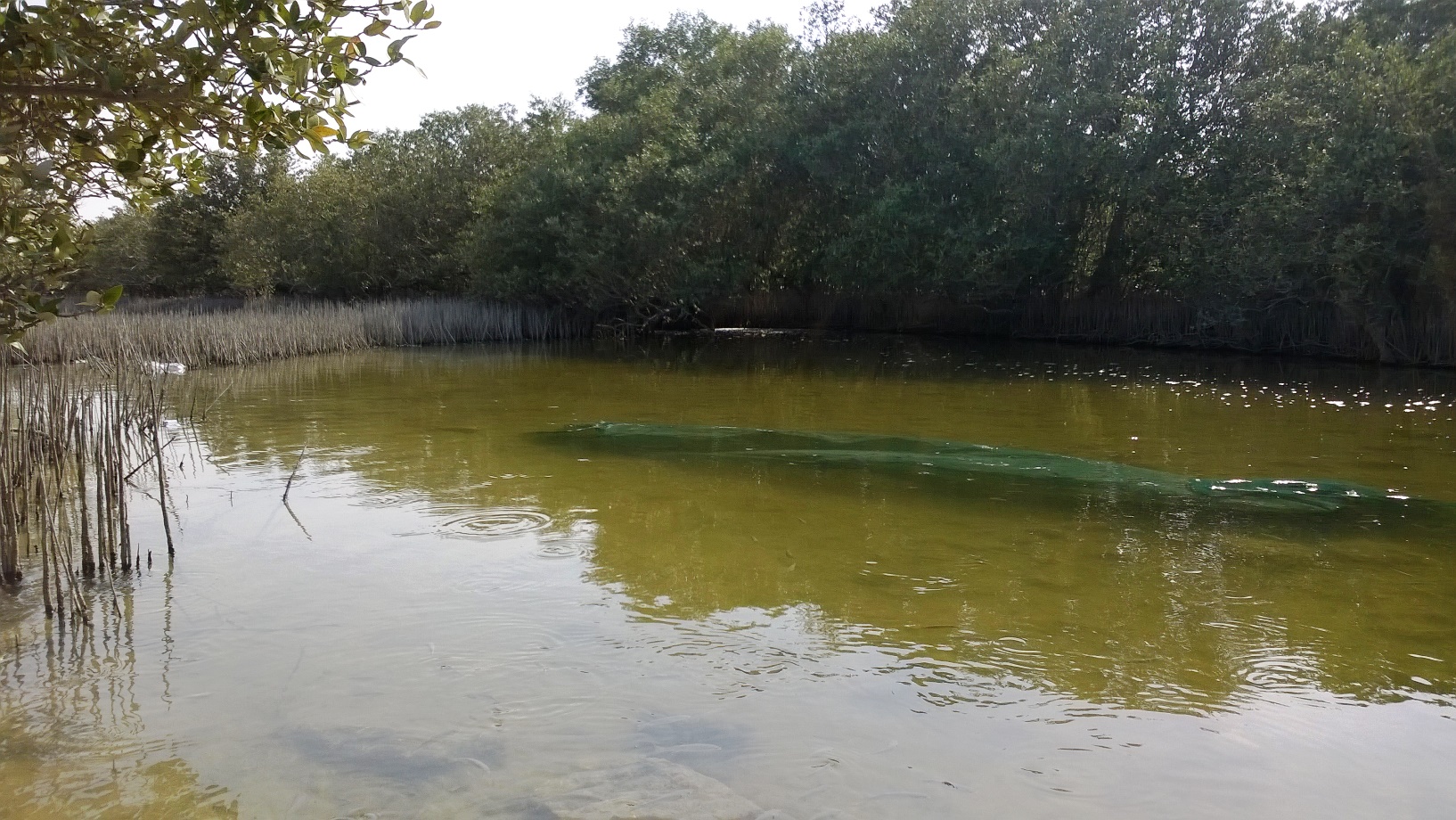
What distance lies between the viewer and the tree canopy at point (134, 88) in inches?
124

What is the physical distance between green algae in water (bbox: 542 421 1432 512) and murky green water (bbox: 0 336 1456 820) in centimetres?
24

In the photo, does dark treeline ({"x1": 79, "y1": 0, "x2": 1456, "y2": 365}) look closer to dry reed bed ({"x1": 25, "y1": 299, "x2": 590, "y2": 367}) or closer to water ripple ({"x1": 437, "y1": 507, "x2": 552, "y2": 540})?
dry reed bed ({"x1": 25, "y1": 299, "x2": 590, "y2": 367})

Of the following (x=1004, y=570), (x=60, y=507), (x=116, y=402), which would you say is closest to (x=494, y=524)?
(x=116, y=402)

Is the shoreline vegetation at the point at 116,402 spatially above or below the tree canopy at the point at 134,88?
below

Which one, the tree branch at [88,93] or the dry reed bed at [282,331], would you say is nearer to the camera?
the tree branch at [88,93]

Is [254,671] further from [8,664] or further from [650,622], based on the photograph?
→ [650,622]

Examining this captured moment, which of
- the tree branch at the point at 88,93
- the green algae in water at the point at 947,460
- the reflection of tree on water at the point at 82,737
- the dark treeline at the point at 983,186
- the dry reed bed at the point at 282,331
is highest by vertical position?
the dark treeline at the point at 983,186

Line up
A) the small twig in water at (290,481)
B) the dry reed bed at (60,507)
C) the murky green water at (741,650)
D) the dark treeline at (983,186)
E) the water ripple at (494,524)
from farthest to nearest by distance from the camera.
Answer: the dark treeline at (983,186), the small twig in water at (290,481), the water ripple at (494,524), the dry reed bed at (60,507), the murky green water at (741,650)

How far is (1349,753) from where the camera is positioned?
142 inches

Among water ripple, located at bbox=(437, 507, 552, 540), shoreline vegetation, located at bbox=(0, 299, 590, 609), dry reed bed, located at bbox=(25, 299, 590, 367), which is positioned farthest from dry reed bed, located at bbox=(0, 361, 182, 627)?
dry reed bed, located at bbox=(25, 299, 590, 367)

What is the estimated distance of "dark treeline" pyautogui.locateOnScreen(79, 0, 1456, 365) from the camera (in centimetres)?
1664

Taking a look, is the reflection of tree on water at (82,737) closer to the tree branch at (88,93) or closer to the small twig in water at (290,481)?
the tree branch at (88,93)

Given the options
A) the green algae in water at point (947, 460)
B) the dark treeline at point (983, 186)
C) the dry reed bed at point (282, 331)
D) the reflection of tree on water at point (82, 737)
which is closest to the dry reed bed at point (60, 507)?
the reflection of tree on water at point (82, 737)

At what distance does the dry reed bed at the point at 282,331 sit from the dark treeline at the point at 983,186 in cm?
98
